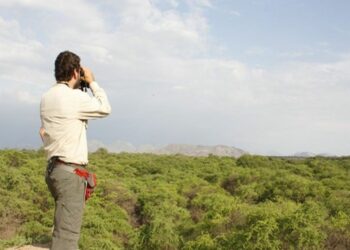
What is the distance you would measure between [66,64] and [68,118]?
50 centimetres

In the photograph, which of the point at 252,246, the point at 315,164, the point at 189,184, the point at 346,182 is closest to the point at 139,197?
the point at 189,184

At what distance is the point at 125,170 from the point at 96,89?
43.5 m

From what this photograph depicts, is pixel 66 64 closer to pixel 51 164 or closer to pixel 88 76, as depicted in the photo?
pixel 88 76

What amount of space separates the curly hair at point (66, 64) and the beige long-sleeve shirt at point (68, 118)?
0.34ft

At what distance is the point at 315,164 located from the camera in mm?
51688

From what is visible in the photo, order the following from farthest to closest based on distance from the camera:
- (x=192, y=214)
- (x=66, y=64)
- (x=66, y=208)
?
1. (x=192, y=214)
2. (x=66, y=64)
3. (x=66, y=208)

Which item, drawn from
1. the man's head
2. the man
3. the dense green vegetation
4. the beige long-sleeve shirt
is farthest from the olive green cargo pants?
the dense green vegetation

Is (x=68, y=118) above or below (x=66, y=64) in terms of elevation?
below

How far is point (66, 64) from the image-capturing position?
452 cm

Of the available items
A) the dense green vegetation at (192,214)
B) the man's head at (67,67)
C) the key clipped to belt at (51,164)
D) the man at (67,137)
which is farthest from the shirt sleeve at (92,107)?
the dense green vegetation at (192,214)

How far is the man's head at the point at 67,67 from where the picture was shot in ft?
14.8

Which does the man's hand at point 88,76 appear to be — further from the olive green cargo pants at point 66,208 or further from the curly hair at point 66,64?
the olive green cargo pants at point 66,208

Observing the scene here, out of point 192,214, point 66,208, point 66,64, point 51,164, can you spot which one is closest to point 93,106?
point 66,64

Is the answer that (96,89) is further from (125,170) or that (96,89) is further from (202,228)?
(125,170)
